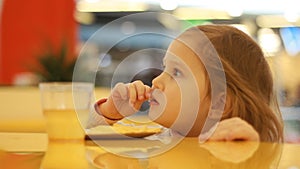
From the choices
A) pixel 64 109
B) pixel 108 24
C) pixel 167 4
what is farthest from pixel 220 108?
Result: pixel 167 4

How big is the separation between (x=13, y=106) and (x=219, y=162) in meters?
0.67

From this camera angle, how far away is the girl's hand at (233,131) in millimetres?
785

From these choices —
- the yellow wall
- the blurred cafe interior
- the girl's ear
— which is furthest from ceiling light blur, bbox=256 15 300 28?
the girl's ear

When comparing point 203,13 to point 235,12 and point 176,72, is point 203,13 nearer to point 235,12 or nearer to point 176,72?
point 235,12

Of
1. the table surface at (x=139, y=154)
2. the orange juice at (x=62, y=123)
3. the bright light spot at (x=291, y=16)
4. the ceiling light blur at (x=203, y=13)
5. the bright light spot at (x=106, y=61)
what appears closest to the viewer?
the table surface at (x=139, y=154)

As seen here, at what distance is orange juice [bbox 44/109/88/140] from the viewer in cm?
71

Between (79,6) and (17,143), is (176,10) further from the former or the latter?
(17,143)

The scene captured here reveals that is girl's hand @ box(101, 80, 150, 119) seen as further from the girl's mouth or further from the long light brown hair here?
the long light brown hair

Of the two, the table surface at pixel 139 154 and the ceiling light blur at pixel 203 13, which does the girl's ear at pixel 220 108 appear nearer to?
the table surface at pixel 139 154

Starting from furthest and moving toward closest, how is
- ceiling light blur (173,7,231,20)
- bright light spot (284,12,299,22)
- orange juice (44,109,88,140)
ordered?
bright light spot (284,12,299,22), ceiling light blur (173,7,231,20), orange juice (44,109,88,140)

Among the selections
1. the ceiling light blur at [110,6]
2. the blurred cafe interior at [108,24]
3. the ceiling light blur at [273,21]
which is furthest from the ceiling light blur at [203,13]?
the ceiling light blur at [273,21]

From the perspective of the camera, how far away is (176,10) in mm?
1554

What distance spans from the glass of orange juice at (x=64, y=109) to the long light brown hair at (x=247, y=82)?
23 centimetres

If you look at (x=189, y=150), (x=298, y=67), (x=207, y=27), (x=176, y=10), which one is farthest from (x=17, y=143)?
(x=298, y=67)
